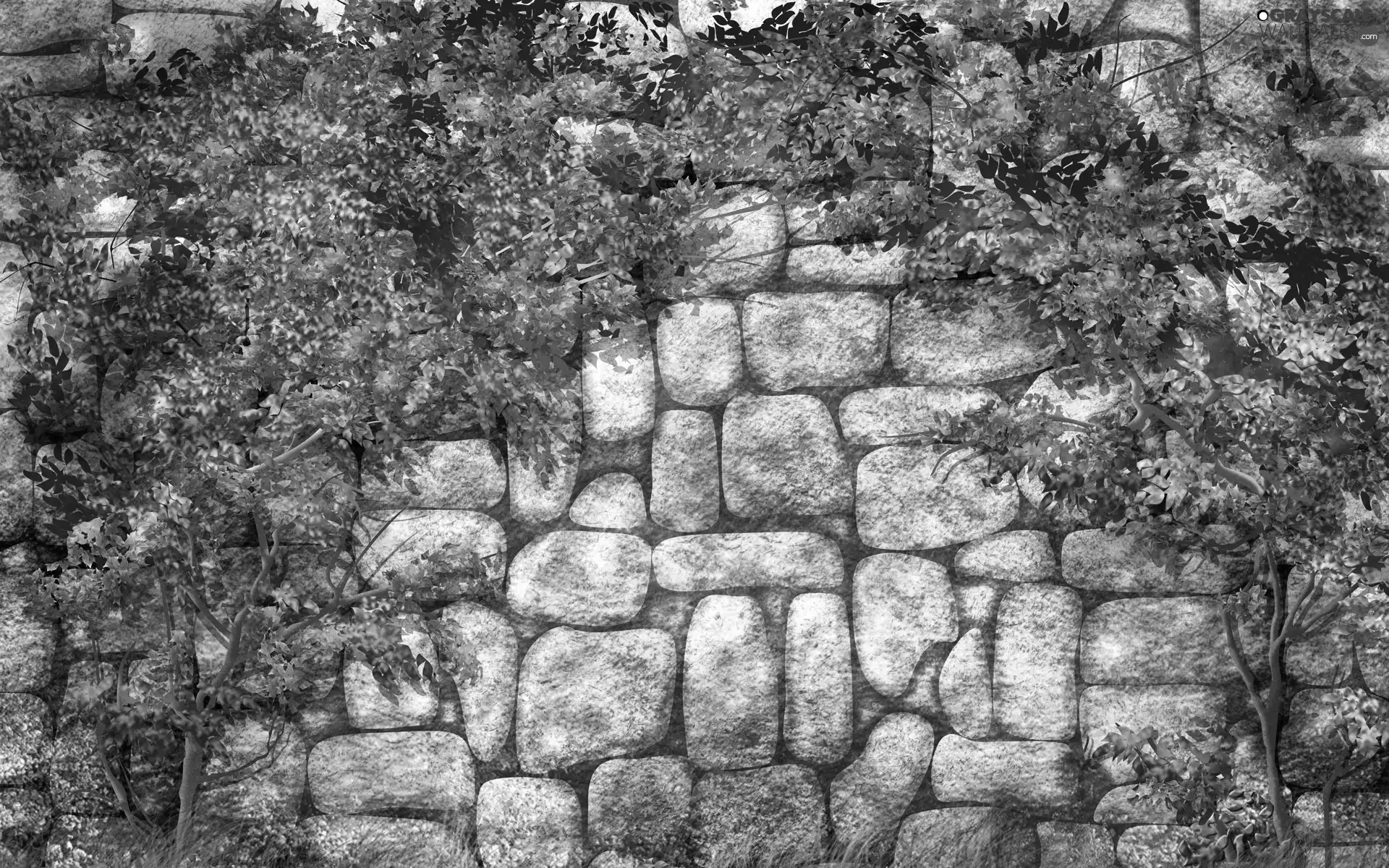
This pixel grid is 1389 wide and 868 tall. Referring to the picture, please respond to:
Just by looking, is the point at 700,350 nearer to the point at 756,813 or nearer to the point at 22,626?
the point at 756,813

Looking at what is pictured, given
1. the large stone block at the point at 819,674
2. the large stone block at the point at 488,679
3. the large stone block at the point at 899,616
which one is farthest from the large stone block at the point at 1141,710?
the large stone block at the point at 488,679

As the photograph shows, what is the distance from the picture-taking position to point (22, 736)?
2574mm

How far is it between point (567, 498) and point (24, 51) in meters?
1.48

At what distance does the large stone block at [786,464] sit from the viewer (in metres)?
2.56

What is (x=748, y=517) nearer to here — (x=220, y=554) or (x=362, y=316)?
(x=362, y=316)

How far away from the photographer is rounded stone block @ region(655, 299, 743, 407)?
2557 millimetres

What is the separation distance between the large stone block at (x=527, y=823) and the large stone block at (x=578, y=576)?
14.3 inches

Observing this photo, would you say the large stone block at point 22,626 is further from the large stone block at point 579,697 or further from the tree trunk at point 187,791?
the large stone block at point 579,697

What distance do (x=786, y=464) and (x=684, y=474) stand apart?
0.71 feet

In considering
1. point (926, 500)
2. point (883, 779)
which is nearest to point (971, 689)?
point (883, 779)

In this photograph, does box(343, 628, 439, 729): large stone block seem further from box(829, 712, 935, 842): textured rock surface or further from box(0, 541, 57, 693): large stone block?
box(829, 712, 935, 842): textured rock surface

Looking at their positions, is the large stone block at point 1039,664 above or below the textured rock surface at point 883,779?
above

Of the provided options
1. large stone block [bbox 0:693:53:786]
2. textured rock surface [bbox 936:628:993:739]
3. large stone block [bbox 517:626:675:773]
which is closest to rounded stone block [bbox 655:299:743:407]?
large stone block [bbox 517:626:675:773]

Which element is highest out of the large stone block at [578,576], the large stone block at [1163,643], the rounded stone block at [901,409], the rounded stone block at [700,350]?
the rounded stone block at [700,350]
